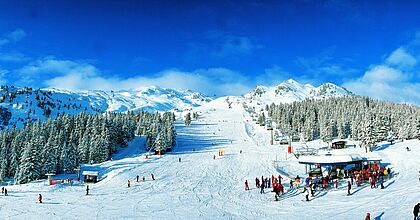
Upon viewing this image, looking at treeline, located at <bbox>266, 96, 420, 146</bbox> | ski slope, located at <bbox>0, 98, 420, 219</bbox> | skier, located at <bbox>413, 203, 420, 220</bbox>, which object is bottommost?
ski slope, located at <bbox>0, 98, 420, 219</bbox>

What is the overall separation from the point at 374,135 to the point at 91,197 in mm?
57075

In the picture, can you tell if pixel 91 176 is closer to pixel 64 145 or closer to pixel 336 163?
pixel 64 145

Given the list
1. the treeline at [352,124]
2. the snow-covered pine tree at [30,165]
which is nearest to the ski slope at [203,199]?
the snow-covered pine tree at [30,165]

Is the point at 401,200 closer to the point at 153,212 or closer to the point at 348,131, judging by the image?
the point at 153,212

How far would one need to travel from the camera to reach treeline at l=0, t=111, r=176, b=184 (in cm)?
5634

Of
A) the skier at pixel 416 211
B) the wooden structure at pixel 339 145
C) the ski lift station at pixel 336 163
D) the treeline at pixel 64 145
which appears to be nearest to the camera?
the skier at pixel 416 211

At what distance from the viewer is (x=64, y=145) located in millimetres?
67312

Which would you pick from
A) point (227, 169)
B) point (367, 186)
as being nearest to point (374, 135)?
point (227, 169)

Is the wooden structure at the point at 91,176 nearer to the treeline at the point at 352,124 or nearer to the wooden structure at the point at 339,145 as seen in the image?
the treeline at the point at 352,124

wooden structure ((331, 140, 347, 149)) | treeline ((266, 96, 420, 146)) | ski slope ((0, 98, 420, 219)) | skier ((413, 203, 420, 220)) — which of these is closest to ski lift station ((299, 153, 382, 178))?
ski slope ((0, 98, 420, 219))

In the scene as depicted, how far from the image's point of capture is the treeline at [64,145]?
56.3m

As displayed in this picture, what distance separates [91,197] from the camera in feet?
104

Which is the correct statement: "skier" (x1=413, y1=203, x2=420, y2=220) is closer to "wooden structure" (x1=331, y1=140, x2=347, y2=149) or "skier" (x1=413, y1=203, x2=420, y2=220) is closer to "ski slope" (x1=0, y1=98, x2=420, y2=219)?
"ski slope" (x1=0, y1=98, x2=420, y2=219)

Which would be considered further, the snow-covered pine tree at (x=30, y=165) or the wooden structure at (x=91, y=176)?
the snow-covered pine tree at (x=30, y=165)
